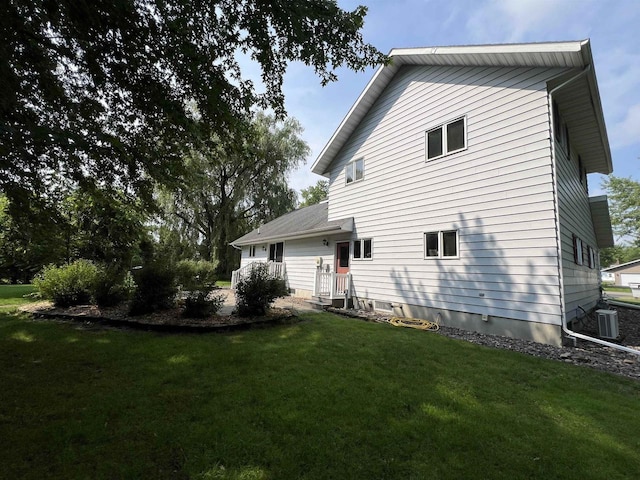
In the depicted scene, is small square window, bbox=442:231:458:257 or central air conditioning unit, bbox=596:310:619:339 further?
small square window, bbox=442:231:458:257

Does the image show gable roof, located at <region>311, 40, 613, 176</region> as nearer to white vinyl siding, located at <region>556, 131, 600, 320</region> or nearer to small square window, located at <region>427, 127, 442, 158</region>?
white vinyl siding, located at <region>556, 131, 600, 320</region>

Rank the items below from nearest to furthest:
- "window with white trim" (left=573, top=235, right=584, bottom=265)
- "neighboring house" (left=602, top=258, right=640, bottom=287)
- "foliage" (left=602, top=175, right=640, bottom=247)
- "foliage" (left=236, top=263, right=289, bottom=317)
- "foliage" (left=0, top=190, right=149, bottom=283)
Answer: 1. "foliage" (left=0, top=190, right=149, bottom=283)
2. "foliage" (left=236, top=263, right=289, bottom=317)
3. "window with white trim" (left=573, top=235, right=584, bottom=265)
4. "foliage" (left=602, top=175, right=640, bottom=247)
5. "neighboring house" (left=602, top=258, right=640, bottom=287)

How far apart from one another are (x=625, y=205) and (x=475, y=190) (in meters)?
45.5

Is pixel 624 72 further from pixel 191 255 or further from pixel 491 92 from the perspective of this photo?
pixel 191 255

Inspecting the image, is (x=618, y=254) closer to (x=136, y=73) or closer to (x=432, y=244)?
(x=432, y=244)

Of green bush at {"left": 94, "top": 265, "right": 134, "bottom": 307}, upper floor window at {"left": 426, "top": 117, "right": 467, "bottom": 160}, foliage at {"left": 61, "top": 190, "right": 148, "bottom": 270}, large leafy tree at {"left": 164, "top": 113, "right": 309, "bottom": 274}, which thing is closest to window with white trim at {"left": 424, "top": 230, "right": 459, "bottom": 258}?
upper floor window at {"left": 426, "top": 117, "right": 467, "bottom": 160}

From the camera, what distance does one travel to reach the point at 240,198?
24.7 meters

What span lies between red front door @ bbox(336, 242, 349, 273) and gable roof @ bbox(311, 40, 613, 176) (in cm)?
404

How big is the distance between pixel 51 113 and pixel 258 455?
19.7ft

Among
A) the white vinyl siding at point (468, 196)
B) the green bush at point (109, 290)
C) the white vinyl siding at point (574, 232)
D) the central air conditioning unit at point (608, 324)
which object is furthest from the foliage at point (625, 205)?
the green bush at point (109, 290)

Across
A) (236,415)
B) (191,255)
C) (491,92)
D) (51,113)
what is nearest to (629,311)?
(491,92)

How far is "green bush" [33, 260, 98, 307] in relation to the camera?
766 centimetres

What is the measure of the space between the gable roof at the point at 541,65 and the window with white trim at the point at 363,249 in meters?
A: 4.24

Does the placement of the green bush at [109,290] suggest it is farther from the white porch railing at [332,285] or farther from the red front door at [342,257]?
the red front door at [342,257]
